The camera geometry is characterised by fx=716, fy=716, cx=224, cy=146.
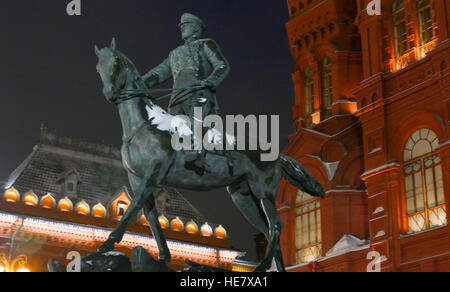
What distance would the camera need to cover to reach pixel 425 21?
1046 inches

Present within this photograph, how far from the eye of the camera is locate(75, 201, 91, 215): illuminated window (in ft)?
107

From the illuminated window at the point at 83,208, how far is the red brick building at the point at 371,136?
28.8 feet

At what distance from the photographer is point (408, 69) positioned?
26281mm

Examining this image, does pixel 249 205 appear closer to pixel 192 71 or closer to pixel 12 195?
pixel 192 71

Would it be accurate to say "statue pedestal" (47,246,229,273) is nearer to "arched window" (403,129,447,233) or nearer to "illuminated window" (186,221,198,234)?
"arched window" (403,129,447,233)

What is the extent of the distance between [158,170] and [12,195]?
24.5 meters

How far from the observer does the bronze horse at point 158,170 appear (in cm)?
838

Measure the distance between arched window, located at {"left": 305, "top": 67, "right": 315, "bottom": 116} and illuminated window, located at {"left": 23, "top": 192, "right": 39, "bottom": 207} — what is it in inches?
508

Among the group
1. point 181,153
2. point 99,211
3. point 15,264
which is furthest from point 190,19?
point 99,211

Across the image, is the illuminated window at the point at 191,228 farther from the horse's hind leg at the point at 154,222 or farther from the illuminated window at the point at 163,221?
the horse's hind leg at the point at 154,222

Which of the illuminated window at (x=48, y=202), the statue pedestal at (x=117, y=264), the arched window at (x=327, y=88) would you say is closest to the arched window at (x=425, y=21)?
the arched window at (x=327, y=88)

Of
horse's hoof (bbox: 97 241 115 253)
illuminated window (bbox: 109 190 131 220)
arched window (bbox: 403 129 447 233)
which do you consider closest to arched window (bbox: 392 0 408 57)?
arched window (bbox: 403 129 447 233)
